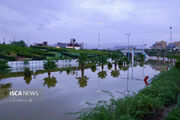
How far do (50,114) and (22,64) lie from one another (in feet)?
42.7

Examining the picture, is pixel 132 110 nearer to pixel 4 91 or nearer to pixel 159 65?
pixel 4 91

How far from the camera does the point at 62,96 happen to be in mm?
8266

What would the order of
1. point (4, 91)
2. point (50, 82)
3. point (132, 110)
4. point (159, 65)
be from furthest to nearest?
point (159, 65), point (50, 82), point (4, 91), point (132, 110)

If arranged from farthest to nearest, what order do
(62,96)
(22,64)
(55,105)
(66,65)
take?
(66,65)
(22,64)
(62,96)
(55,105)

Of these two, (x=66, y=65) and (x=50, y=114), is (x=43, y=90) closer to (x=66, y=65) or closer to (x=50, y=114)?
(x=50, y=114)

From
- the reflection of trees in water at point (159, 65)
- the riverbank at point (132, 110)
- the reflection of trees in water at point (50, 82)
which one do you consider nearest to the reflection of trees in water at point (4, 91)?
the reflection of trees in water at point (50, 82)

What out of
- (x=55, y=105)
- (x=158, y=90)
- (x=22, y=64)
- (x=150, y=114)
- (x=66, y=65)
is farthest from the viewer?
(x=66, y=65)

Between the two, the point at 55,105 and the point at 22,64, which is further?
the point at 22,64

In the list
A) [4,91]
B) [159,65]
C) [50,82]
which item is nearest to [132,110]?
[4,91]

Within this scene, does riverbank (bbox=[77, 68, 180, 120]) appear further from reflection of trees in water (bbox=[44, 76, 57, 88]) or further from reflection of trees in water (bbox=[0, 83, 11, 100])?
reflection of trees in water (bbox=[44, 76, 57, 88])

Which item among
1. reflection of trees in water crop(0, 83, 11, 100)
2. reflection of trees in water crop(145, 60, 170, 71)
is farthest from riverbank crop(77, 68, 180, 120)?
reflection of trees in water crop(145, 60, 170, 71)

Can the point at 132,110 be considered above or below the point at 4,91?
above

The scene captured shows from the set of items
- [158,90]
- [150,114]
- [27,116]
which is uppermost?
[158,90]

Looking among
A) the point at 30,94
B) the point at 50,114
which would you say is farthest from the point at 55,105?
the point at 30,94
